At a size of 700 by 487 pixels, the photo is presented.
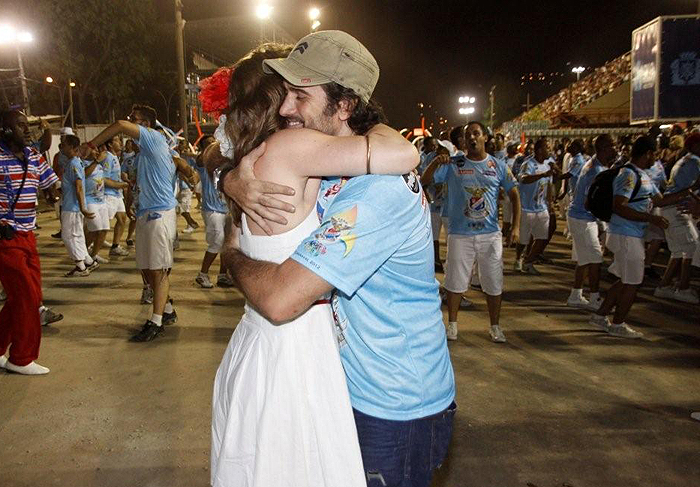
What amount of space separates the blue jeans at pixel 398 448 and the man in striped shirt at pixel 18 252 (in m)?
4.08

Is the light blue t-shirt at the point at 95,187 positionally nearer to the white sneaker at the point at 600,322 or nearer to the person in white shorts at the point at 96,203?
the person in white shorts at the point at 96,203

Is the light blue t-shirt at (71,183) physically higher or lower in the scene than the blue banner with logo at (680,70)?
lower

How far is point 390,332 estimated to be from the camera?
1.60 meters

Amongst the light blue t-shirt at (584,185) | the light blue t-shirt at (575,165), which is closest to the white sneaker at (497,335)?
the light blue t-shirt at (584,185)

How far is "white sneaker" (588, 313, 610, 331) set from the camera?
621cm

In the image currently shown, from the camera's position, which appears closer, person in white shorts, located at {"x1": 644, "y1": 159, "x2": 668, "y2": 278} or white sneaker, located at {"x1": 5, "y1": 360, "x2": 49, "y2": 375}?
white sneaker, located at {"x1": 5, "y1": 360, "x2": 49, "y2": 375}

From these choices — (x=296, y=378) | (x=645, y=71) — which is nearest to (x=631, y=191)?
(x=296, y=378)

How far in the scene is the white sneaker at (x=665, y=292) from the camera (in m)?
7.70

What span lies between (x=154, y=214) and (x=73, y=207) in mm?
3441

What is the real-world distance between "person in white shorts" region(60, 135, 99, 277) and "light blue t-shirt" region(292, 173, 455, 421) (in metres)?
8.08

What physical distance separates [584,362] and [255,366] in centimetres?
450

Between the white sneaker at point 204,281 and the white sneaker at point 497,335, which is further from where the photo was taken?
Answer: the white sneaker at point 204,281

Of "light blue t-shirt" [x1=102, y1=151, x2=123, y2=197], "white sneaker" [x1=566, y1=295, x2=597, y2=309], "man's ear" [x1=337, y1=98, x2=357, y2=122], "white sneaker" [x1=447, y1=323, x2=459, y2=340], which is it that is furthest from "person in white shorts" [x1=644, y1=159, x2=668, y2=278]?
"light blue t-shirt" [x1=102, y1=151, x2=123, y2=197]

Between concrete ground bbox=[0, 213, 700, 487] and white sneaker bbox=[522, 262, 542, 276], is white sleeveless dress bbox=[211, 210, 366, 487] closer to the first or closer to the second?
concrete ground bbox=[0, 213, 700, 487]
